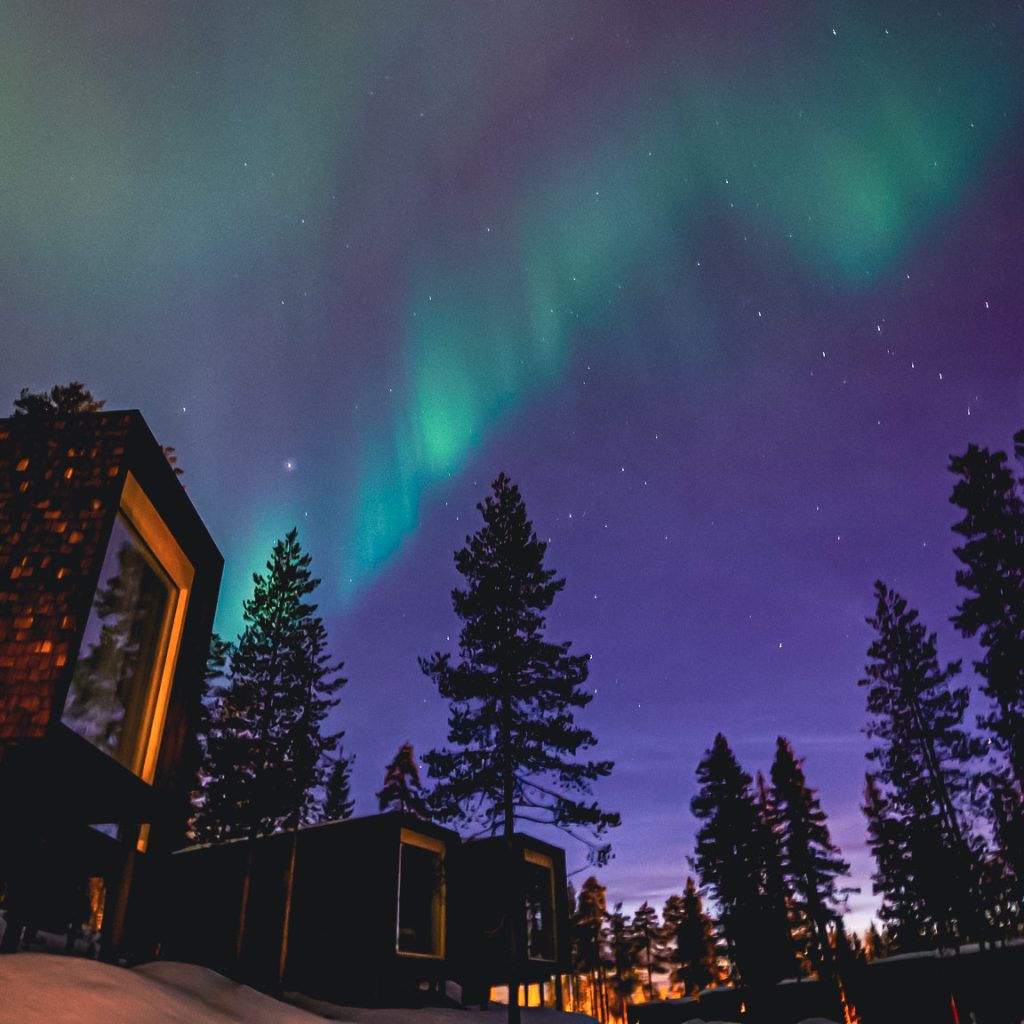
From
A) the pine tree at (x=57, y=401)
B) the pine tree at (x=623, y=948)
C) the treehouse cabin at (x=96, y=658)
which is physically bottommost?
the pine tree at (x=623, y=948)

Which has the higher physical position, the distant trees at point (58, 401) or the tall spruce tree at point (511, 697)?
the distant trees at point (58, 401)

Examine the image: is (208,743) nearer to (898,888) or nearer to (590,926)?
(898,888)

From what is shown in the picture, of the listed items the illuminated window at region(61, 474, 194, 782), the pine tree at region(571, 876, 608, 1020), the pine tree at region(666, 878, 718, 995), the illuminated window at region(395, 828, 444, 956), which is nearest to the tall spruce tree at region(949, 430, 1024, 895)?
the illuminated window at region(395, 828, 444, 956)

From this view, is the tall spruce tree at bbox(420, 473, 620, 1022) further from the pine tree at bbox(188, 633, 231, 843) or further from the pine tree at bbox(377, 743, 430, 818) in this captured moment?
the pine tree at bbox(377, 743, 430, 818)

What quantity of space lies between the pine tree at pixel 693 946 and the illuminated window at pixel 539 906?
31.3 m

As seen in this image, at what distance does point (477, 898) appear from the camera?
75.8 feet

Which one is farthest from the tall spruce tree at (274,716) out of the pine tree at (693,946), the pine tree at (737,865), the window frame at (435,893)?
the pine tree at (693,946)

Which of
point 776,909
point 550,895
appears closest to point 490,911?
point 550,895

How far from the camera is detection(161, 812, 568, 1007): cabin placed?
63.3 feet

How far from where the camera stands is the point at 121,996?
9148 millimetres

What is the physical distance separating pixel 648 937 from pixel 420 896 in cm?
5537

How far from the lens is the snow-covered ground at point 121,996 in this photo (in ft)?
25.7

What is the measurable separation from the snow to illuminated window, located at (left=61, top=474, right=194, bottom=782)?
99.8 inches

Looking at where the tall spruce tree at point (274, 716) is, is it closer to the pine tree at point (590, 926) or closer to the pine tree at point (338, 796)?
the pine tree at point (338, 796)
